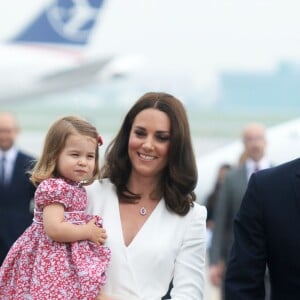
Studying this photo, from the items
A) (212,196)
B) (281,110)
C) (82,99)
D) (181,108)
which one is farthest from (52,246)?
(281,110)

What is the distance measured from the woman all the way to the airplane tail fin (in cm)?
3706

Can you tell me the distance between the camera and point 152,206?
11.4 ft

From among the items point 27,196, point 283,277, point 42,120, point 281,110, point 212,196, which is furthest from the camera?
point 281,110

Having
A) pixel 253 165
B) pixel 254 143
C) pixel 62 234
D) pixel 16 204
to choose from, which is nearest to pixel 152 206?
pixel 62 234

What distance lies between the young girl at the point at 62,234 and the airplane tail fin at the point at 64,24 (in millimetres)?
37136

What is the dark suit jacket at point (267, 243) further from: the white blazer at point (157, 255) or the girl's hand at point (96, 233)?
the girl's hand at point (96, 233)

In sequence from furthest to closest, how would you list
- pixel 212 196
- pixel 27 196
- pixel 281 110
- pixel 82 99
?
pixel 281 110, pixel 82 99, pixel 212 196, pixel 27 196


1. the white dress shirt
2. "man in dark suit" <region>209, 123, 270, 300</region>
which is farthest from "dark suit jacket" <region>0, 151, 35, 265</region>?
the white dress shirt

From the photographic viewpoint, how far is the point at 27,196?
21.3 ft

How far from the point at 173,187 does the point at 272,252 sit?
0.43m

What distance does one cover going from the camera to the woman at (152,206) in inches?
131

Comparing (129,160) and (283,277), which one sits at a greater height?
(129,160)

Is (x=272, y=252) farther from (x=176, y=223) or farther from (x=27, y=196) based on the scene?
(x=27, y=196)

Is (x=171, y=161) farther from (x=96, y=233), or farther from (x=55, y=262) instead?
(x=55, y=262)
